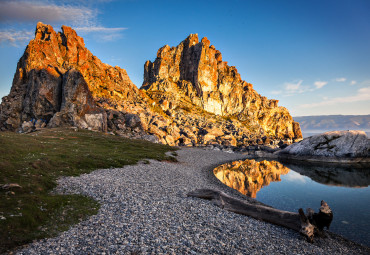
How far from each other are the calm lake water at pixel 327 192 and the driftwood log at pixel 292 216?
4.90 m

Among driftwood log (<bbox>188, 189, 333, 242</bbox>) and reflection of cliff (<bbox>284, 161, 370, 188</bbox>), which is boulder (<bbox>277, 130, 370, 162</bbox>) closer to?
reflection of cliff (<bbox>284, 161, 370, 188</bbox>)

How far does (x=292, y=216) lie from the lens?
1429 centimetres

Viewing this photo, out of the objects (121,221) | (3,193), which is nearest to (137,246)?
(121,221)

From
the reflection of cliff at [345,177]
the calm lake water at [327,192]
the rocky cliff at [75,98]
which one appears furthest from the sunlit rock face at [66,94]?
the reflection of cliff at [345,177]

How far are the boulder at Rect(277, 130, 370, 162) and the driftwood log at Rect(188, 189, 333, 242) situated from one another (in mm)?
54980

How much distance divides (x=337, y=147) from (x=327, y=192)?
36.8 metres

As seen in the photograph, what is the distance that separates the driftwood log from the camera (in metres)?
13.3

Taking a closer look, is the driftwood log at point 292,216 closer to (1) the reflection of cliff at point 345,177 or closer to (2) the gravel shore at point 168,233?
(2) the gravel shore at point 168,233

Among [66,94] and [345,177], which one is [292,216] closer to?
[345,177]

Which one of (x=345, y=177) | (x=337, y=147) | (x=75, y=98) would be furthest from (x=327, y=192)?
(x=75, y=98)

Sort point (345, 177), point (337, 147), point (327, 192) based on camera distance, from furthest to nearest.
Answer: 1. point (337, 147)
2. point (345, 177)
3. point (327, 192)

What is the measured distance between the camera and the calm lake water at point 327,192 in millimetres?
19000

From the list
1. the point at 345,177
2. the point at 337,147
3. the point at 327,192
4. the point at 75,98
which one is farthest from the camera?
the point at 75,98

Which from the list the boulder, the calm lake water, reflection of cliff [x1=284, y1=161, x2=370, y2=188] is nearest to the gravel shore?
the calm lake water
